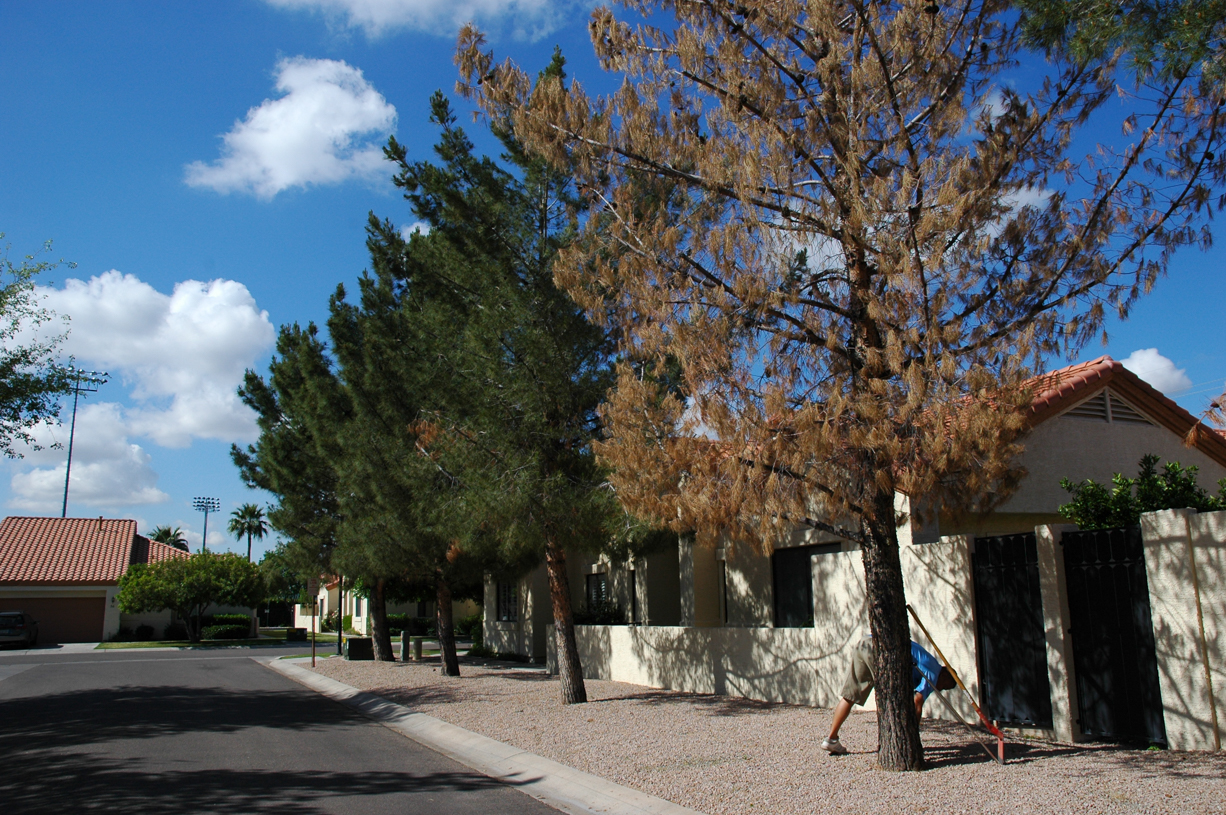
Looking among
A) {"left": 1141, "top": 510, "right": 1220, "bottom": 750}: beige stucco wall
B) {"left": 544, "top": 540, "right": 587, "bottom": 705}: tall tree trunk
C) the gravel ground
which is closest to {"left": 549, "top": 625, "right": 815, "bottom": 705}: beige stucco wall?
the gravel ground

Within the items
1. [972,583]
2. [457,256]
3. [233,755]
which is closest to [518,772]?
[233,755]

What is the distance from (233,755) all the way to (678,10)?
9.64m

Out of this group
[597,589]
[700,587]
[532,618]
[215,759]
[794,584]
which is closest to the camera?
[215,759]

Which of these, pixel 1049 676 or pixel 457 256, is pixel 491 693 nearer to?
pixel 457 256

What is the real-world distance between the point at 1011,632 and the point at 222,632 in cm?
4338

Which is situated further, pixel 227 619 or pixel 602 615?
pixel 227 619

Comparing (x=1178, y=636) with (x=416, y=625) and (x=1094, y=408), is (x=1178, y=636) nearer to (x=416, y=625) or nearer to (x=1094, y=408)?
(x=1094, y=408)

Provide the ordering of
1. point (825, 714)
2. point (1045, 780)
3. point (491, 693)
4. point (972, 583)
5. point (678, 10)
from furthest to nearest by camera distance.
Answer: point (491, 693) < point (825, 714) < point (972, 583) < point (678, 10) < point (1045, 780)

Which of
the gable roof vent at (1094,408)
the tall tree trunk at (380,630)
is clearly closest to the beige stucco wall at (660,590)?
the tall tree trunk at (380,630)

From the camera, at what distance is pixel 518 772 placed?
29.9ft

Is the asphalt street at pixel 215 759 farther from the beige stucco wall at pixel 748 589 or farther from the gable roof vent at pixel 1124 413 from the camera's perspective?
the gable roof vent at pixel 1124 413

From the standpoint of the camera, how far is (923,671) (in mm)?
8289

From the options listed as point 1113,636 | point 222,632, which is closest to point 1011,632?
point 1113,636

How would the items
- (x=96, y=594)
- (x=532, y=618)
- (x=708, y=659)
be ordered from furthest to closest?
(x=96, y=594), (x=532, y=618), (x=708, y=659)
